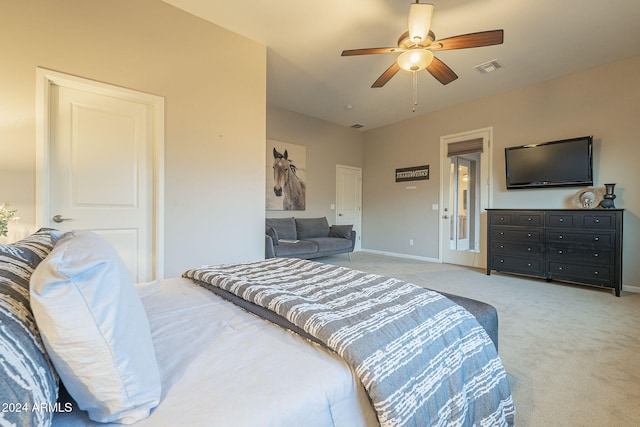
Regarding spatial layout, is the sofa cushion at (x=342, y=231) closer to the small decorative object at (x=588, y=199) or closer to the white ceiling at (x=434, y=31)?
the white ceiling at (x=434, y=31)

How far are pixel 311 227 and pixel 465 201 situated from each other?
9.72 ft

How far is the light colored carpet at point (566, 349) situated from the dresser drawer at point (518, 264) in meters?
0.19

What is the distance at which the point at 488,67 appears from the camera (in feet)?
12.8

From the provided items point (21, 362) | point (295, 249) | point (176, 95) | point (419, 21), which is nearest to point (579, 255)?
point (419, 21)

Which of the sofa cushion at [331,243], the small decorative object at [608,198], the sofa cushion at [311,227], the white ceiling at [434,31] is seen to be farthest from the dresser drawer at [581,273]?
the sofa cushion at [311,227]

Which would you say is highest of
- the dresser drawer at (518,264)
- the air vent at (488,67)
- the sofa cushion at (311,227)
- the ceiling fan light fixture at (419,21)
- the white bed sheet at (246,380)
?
the air vent at (488,67)

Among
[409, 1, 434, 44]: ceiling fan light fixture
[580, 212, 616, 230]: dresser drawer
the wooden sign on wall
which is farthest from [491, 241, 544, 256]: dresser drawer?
[409, 1, 434, 44]: ceiling fan light fixture

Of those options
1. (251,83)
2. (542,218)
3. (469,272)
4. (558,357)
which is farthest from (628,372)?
(251,83)

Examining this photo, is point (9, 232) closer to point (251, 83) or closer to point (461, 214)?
point (251, 83)

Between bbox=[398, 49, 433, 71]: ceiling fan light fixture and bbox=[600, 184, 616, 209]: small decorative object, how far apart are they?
118 inches

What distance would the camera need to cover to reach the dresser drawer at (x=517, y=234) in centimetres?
400

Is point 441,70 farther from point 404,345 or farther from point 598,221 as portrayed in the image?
point 404,345

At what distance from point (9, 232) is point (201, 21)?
8.42 ft

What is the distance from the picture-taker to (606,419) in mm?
1393
